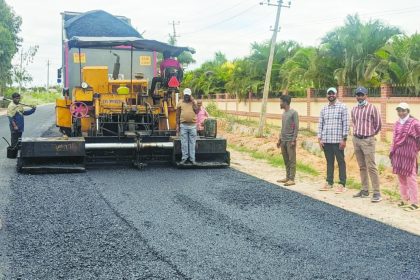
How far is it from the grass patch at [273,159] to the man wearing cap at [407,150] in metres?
3.40

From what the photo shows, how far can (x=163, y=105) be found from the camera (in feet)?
33.7

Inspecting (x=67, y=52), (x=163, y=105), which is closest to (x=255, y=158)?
(x=163, y=105)

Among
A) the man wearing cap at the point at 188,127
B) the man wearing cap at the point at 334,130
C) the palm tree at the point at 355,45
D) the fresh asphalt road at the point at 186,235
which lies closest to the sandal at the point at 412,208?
the fresh asphalt road at the point at 186,235

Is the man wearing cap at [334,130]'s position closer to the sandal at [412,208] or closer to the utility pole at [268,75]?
the sandal at [412,208]

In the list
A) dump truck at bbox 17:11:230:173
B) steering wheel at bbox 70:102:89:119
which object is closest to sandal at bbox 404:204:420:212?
dump truck at bbox 17:11:230:173

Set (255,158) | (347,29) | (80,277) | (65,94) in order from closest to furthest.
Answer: (80,277), (65,94), (255,158), (347,29)

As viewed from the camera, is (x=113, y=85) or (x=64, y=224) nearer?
(x=64, y=224)

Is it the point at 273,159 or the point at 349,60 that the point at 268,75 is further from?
the point at 273,159

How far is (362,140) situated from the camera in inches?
293

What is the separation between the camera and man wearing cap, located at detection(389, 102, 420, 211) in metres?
6.80

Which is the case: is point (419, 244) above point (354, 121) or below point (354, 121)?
below

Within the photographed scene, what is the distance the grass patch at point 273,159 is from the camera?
10891mm

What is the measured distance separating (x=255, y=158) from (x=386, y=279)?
894 centimetres

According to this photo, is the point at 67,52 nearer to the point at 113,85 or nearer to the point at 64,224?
the point at 113,85
